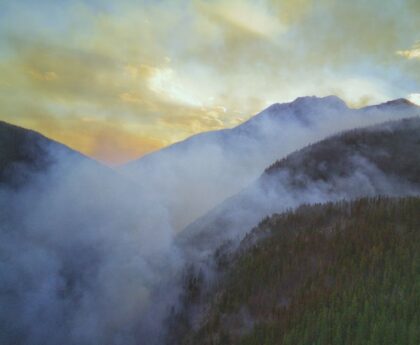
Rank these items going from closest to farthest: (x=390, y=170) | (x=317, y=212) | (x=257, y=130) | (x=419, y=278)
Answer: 1. (x=419, y=278)
2. (x=317, y=212)
3. (x=390, y=170)
4. (x=257, y=130)

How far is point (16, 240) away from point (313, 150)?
40.3 m

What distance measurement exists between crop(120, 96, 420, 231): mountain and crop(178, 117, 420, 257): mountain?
3246 centimetres

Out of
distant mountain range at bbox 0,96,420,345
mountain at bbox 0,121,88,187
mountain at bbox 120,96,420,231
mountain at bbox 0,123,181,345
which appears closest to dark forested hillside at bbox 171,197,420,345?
distant mountain range at bbox 0,96,420,345

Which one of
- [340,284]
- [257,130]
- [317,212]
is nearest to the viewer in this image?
[340,284]

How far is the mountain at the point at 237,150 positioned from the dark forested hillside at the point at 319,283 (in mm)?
48782

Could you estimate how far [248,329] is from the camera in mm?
23297

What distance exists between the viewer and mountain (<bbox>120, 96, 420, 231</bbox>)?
9760cm

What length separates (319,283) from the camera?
23.5m

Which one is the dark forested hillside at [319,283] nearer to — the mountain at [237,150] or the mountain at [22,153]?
the mountain at [22,153]

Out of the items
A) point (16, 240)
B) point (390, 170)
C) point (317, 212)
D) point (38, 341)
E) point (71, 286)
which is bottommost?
point (38, 341)

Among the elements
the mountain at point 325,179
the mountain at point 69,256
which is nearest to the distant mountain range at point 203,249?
the mountain at point 69,256

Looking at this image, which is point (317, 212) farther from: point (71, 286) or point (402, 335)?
point (71, 286)

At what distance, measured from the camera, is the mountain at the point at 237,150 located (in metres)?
97.6

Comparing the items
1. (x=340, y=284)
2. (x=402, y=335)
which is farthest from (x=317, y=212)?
(x=402, y=335)
